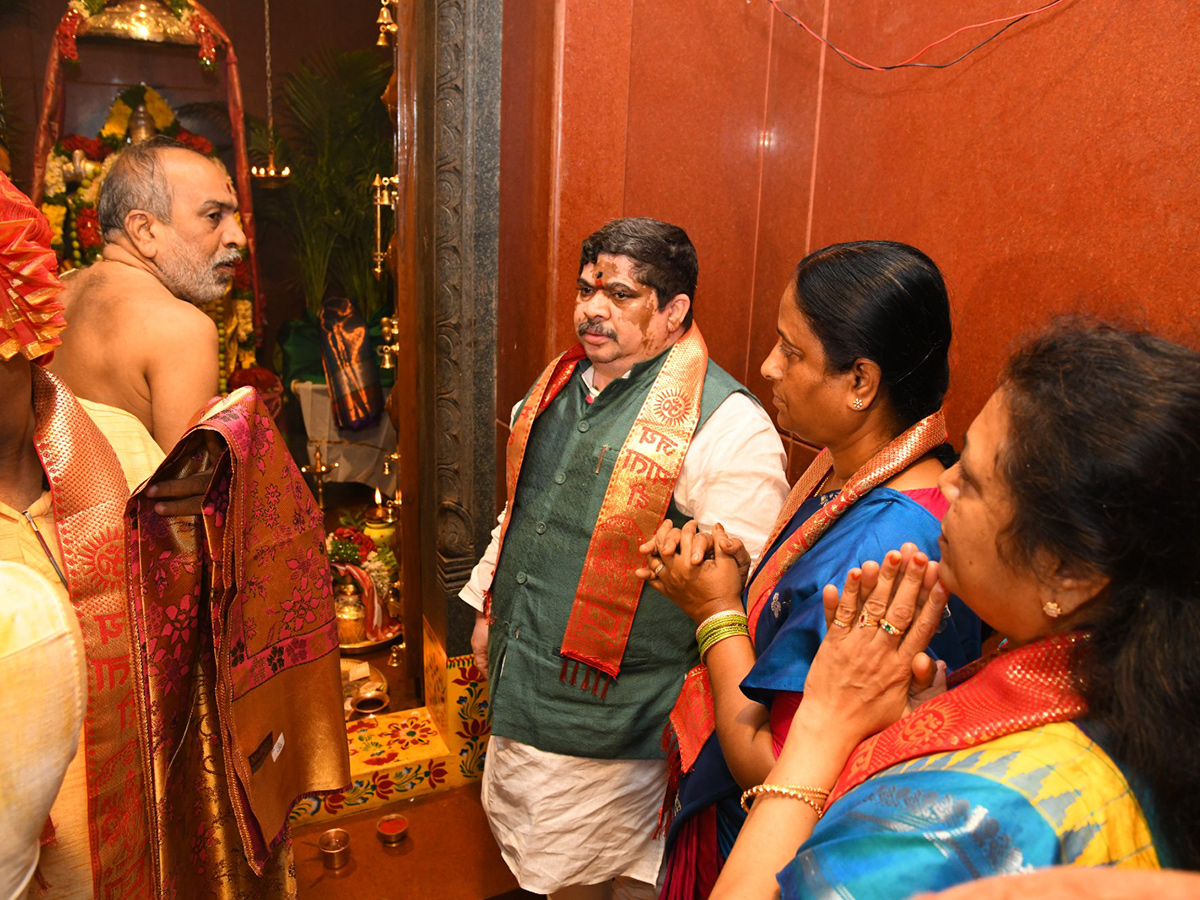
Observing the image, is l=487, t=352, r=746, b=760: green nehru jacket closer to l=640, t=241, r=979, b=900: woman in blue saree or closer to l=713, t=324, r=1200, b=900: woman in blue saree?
l=640, t=241, r=979, b=900: woman in blue saree

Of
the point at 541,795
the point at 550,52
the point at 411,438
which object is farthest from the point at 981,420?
the point at 411,438

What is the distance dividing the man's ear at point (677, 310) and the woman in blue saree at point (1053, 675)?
118 centimetres

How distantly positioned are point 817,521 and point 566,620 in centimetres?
82

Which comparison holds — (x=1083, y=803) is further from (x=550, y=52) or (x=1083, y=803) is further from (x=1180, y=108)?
(x=550, y=52)

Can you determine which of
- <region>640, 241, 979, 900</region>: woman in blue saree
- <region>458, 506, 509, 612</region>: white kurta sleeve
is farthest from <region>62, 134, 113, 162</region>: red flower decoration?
<region>640, 241, 979, 900</region>: woman in blue saree

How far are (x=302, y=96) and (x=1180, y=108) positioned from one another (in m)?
5.46

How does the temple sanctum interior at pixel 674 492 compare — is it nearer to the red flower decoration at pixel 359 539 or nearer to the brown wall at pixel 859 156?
the brown wall at pixel 859 156

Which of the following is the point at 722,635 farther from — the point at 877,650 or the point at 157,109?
the point at 157,109

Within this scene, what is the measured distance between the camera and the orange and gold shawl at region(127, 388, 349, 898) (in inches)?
51.8

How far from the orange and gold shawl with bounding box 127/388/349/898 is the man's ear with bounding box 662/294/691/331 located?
0.97m

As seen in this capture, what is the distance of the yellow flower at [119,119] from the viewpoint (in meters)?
4.84

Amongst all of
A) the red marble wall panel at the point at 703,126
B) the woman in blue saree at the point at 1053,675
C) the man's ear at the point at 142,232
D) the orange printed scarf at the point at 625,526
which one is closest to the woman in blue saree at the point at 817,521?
the woman in blue saree at the point at 1053,675

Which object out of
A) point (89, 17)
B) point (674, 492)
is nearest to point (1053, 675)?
point (674, 492)

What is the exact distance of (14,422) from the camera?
3.97ft
